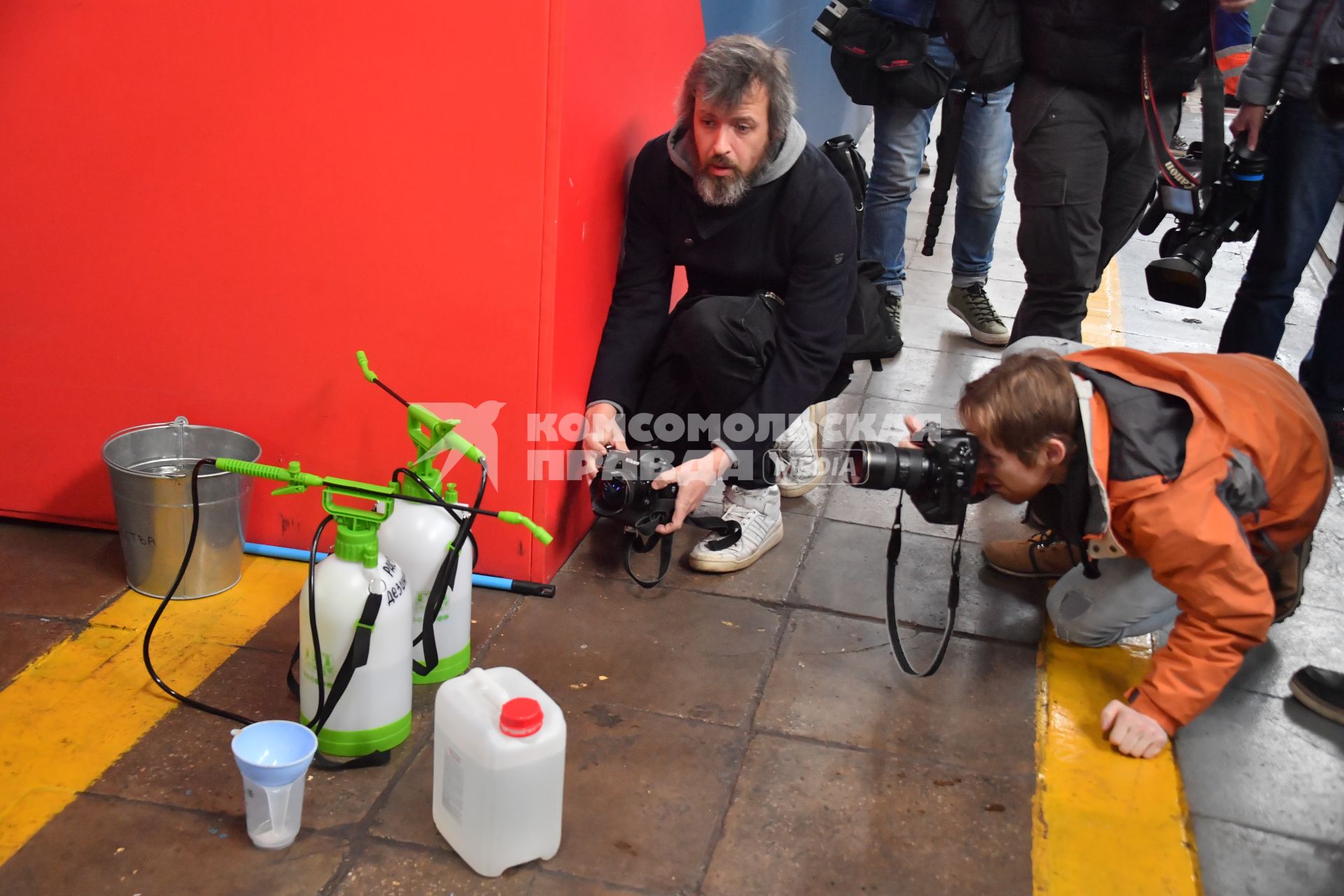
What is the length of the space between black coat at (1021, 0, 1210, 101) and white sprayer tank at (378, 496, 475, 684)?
78.4 inches

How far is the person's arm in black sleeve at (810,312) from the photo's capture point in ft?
9.16

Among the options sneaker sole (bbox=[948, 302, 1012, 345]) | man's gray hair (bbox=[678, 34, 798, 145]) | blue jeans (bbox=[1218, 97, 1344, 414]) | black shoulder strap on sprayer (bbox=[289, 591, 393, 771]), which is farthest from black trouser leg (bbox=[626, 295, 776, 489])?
sneaker sole (bbox=[948, 302, 1012, 345])

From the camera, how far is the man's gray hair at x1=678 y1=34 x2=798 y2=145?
2.59 meters

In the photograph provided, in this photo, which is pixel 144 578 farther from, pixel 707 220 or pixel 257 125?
pixel 707 220

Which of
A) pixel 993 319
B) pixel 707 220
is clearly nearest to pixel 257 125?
pixel 707 220

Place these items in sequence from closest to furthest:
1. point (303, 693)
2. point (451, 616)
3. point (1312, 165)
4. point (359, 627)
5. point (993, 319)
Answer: point (359, 627) < point (303, 693) < point (451, 616) < point (1312, 165) < point (993, 319)

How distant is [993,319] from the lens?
15.1 feet

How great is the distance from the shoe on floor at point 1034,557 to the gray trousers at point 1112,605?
24 centimetres

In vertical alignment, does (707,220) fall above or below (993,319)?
above

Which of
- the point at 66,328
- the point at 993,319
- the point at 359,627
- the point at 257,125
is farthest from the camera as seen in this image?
the point at 993,319

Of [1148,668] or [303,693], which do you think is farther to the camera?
[1148,668]

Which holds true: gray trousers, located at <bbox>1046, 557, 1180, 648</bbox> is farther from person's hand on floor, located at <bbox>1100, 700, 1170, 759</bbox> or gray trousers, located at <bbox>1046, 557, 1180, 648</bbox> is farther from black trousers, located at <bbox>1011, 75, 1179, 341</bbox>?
black trousers, located at <bbox>1011, 75, 1179, 341</bbox>

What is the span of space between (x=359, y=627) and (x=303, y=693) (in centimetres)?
25

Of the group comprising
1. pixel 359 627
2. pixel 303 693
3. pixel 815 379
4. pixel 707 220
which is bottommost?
pixel 303 693
